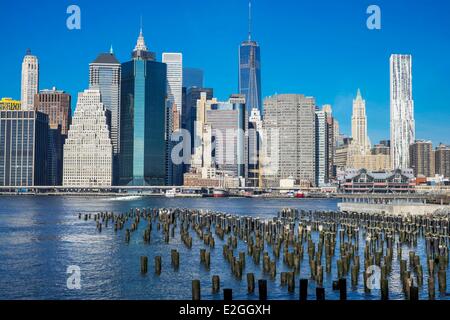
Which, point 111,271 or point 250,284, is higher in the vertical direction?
point 250,284

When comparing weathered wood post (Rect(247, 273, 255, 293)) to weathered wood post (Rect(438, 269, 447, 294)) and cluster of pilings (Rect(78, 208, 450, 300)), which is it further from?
weathered wood post (Rect(438, 269, 447, 294))

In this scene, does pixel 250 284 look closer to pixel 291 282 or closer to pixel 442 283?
pixel 291 282

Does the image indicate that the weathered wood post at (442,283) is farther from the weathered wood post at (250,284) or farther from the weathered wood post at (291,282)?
the weathered wood post at (250,284)

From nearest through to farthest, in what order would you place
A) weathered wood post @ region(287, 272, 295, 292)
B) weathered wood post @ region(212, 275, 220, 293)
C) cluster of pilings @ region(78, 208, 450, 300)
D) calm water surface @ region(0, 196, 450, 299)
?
weathered wood post @ region(212, 275, 220, 293), cluster of pilings @ region(78, 208, 450, 300), weathered wood post @ region(287, 272, 295, 292), calm water surface @ region(0, 196, 450, 299)

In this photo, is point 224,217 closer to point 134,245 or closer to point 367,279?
point 134,245

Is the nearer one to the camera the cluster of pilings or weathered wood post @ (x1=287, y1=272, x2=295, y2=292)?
the cluster of pilings

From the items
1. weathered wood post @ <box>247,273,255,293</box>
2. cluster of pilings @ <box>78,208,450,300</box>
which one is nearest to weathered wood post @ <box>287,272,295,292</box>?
cluster of pilings @ <box>78,208,450,300</box>

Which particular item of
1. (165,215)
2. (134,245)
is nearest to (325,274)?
(134,245)

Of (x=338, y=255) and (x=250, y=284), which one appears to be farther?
(x=338, y=255)

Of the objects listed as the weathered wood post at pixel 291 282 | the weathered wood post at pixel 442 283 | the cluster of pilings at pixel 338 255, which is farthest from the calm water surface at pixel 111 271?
the weathered wood post at pixel 442 283

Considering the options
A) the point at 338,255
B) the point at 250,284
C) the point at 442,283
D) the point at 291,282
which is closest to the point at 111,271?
the point at 250,284

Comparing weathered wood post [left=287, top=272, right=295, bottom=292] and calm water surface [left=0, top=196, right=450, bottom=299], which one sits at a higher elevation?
weathered wood post [left=287, top=272, right=295, bottom=292]
